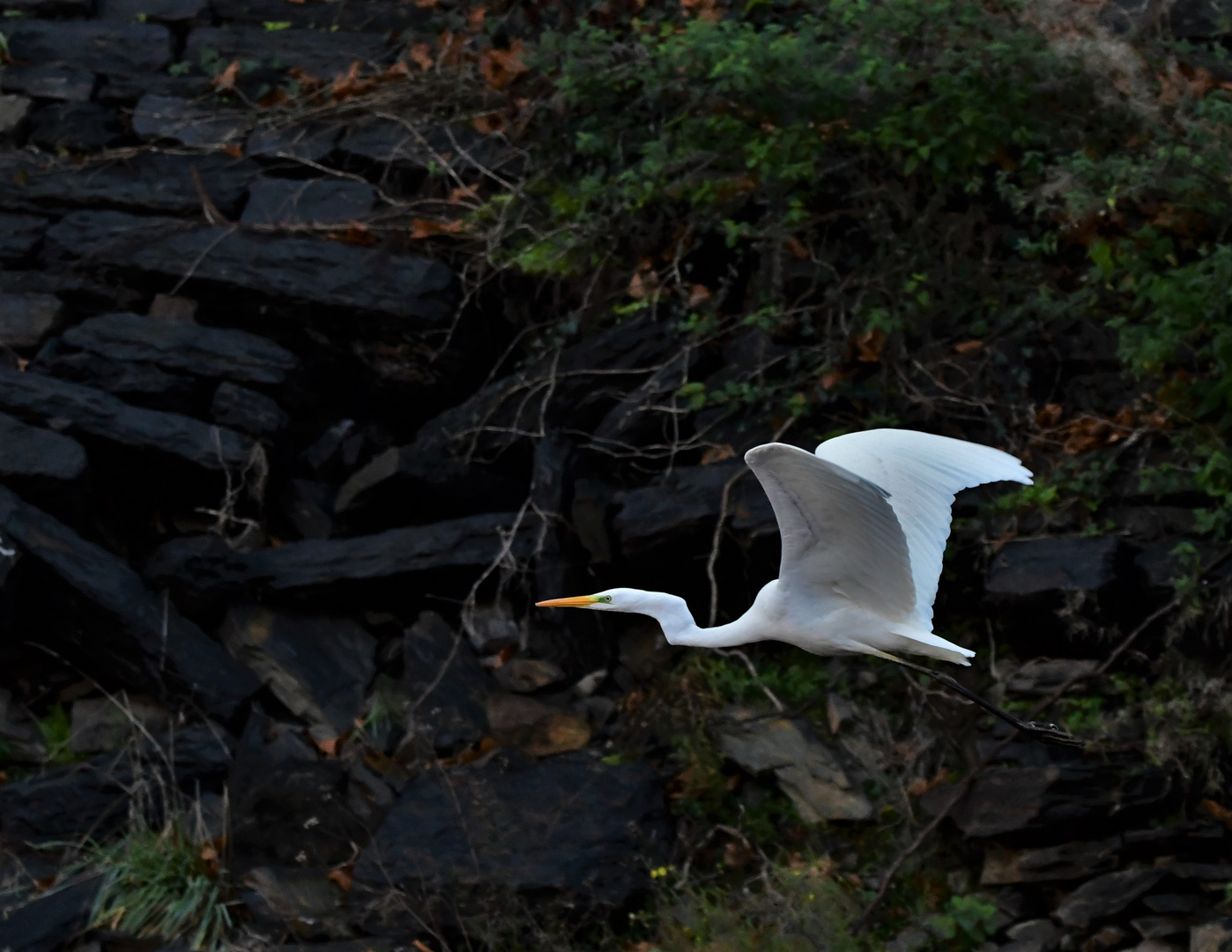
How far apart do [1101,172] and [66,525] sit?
4.66 m

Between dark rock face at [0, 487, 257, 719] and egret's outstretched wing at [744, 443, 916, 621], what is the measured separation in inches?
132

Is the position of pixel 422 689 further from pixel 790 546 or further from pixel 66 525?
pixel 790 546

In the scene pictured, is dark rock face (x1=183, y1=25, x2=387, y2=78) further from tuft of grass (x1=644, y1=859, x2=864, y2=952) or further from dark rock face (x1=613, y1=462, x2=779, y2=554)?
tuft of grass (x1=644, y1=859, x2=864, y2=952)

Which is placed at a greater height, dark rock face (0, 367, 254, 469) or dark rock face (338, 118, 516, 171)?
dark rock face (338, 118, 516, 171)

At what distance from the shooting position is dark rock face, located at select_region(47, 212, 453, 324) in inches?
286

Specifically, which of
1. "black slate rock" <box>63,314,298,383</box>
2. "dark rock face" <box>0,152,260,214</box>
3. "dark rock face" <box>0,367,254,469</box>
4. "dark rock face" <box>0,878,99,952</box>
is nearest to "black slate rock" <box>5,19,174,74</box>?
"dark rock face" <box>0,152,260,214</box>

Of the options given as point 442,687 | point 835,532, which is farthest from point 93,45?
point 835,532

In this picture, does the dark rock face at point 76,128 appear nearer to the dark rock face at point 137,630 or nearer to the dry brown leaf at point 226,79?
the dry brown leaf at point 226,79

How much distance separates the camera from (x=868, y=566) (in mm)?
3828

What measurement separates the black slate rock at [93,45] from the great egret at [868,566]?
5821 mm

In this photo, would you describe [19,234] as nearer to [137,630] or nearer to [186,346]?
[186,346]

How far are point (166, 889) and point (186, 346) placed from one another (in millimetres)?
2582

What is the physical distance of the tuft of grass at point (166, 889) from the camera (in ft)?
18.9

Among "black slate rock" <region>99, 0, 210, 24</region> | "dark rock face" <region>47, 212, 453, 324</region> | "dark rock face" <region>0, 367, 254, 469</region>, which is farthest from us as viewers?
"black slate rock" <region>99, 0, 210, 24</region>
